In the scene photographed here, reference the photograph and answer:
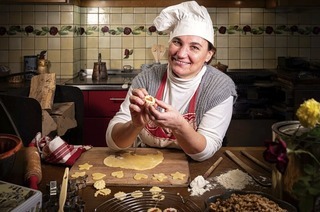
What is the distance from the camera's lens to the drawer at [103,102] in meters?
2.86

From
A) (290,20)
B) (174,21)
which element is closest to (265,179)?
(174,21)

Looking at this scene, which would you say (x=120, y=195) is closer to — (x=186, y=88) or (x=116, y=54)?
(x=186, y=88)

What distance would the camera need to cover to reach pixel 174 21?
60.1 inches

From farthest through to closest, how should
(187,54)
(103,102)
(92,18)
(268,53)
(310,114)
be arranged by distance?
(268,53)
(92,18)
(103,102)
(187,54)
(310,114)

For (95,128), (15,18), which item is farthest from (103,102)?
(15,18)

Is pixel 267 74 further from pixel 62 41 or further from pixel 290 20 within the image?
pixel 62 41

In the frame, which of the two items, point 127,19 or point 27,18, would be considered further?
point 127,19

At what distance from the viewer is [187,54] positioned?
1456mm

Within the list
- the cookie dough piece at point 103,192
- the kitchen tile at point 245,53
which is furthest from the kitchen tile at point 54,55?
the cookie dough piece at point 103,192

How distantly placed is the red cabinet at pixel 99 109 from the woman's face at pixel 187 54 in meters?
1.40

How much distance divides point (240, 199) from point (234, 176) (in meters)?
0.30

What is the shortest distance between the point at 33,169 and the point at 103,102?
184 centimetres

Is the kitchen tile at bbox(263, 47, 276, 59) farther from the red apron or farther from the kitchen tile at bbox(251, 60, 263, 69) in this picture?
the red apron

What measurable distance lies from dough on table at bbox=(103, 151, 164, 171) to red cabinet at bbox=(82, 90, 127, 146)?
1.57 m
